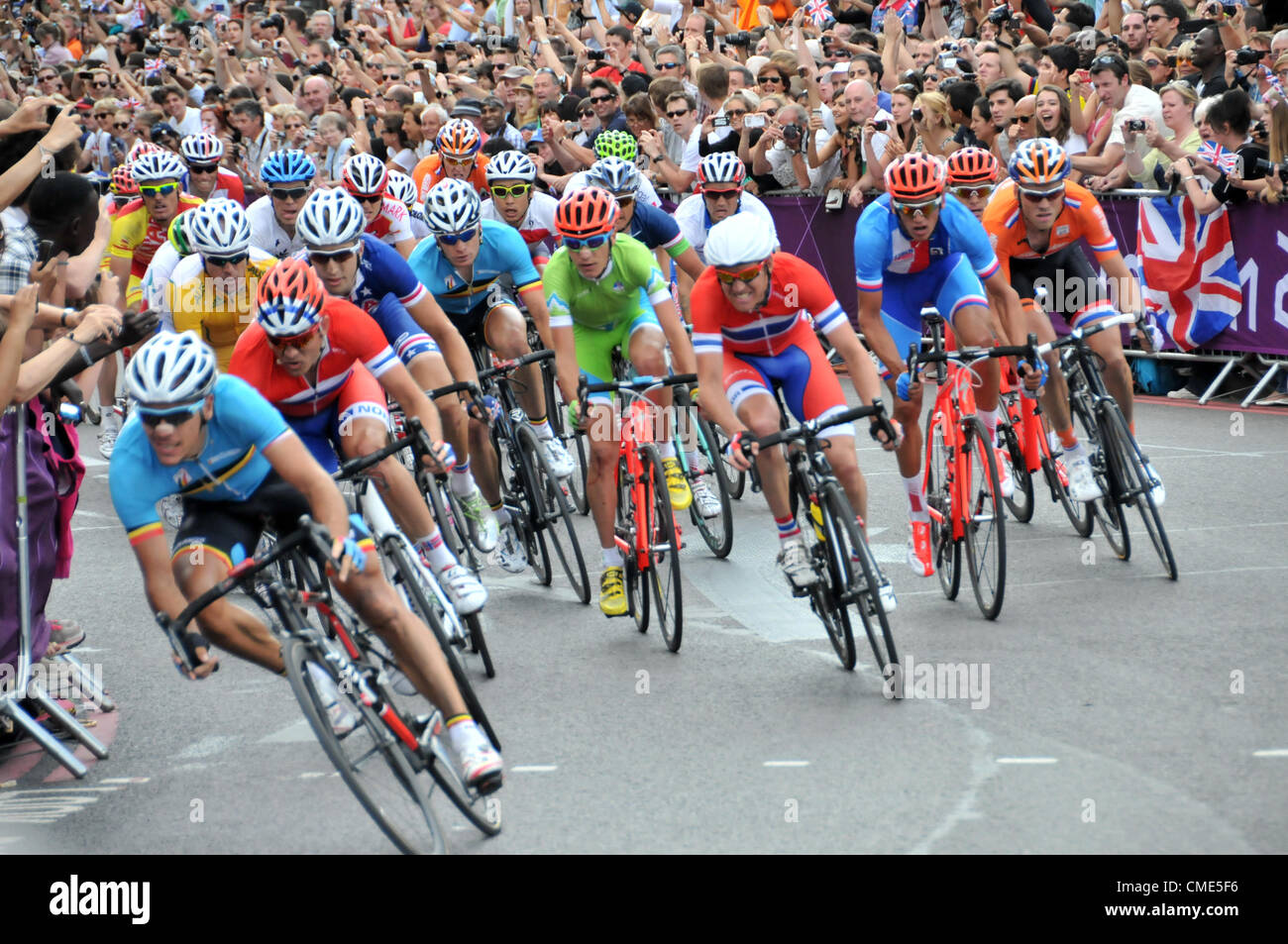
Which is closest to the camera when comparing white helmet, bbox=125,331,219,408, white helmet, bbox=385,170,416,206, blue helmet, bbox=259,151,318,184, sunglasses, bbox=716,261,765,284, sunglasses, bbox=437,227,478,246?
white helmet, bbox=125,331,219,408

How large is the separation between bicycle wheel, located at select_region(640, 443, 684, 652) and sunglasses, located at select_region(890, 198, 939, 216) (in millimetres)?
1984

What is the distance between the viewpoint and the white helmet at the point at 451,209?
892cm

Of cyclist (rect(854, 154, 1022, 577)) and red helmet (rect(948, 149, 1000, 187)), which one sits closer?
cyclist (rect(854, 154, 1022, 577))

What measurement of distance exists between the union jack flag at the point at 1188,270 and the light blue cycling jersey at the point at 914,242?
14.3 ft

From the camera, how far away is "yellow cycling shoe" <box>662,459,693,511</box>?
8.68m

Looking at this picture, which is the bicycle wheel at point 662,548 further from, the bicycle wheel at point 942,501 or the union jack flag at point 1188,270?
the union jack flag at point 1188,270

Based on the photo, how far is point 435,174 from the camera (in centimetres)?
1315

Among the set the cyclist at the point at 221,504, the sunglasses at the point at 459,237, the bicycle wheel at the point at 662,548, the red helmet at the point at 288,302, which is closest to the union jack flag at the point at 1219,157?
the sunglasses at the point at 459,237

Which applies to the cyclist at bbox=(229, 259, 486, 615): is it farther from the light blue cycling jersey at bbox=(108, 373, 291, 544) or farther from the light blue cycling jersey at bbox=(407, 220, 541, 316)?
the light blue cycling jersey at bbox=(407, 220, 541, 316)

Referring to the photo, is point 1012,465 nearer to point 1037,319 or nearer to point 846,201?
point 1037,319

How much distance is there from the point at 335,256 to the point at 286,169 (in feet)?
8.21

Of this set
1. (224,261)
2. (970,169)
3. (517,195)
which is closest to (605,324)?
(517,195)

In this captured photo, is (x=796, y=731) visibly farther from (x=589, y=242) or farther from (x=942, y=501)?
(x=589, y=242)

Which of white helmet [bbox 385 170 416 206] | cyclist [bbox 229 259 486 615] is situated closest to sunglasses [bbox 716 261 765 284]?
cyclist [bbox 229 259 486 615]
